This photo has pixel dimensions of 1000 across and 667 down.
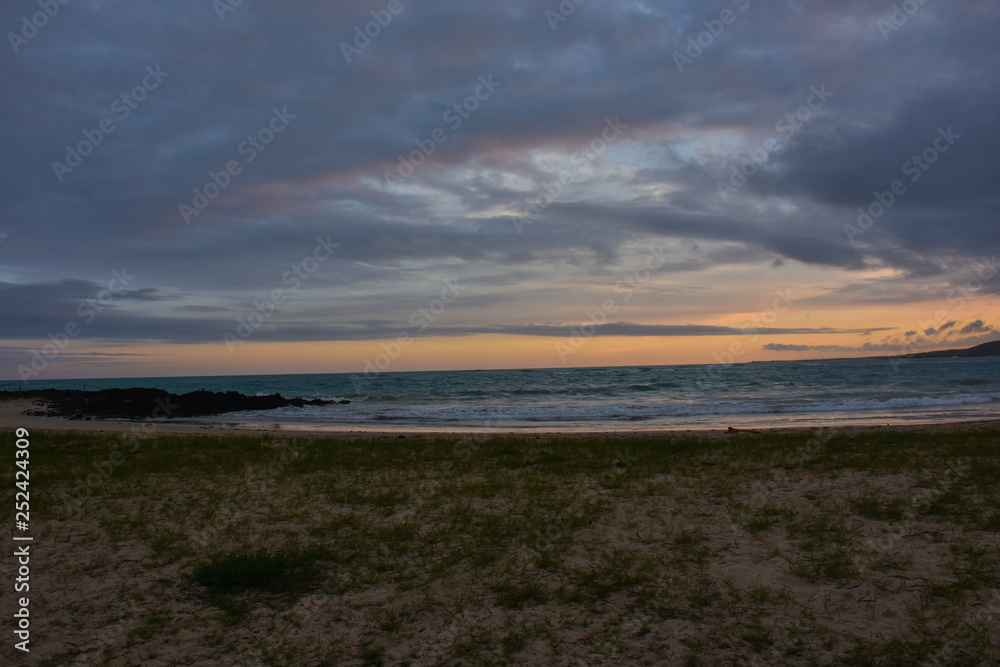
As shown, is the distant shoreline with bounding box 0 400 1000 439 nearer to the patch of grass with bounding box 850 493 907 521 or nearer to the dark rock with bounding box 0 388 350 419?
the patch of grass with bounding box 850 493 907 521

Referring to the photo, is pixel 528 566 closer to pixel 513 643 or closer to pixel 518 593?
pixel 518 593

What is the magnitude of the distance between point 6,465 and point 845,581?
15.8 meters

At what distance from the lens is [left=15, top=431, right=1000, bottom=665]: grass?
480 centimetres

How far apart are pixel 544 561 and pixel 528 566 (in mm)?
202

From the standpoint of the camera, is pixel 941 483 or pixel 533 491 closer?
pixel 941 483

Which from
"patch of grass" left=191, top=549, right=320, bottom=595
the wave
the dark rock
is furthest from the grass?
the dark rock

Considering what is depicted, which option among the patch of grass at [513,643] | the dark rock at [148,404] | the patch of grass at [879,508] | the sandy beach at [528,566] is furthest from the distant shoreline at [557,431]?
the dark rock at [148,404]

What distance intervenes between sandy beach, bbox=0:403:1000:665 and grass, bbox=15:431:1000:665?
28 mm

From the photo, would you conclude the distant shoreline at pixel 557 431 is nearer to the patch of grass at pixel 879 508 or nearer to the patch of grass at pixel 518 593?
the patch of grass at pixel 879 508

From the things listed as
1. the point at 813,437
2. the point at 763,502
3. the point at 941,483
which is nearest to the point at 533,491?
the point at 763,502

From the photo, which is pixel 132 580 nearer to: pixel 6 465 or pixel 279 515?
pixel 279 515

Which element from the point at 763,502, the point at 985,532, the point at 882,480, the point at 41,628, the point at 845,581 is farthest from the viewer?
the point at 882,480

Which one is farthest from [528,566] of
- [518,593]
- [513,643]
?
[513,643]

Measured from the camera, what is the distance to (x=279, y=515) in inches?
337
